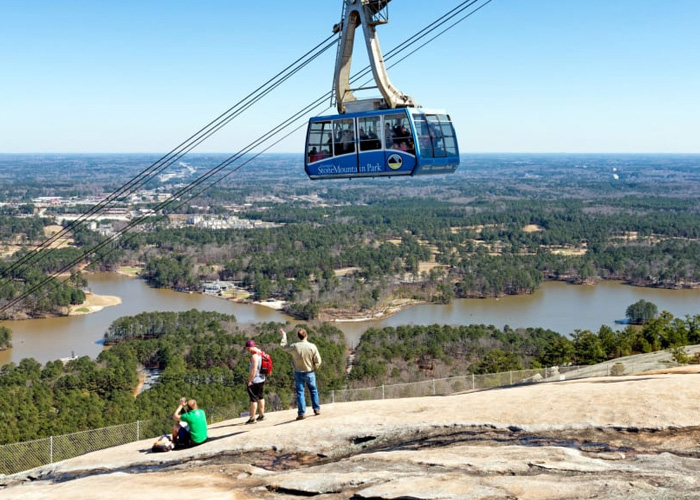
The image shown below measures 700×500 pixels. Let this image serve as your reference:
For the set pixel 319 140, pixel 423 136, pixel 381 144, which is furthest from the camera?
pixel 319 140

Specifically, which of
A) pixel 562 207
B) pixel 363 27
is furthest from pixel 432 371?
pixel 562 207

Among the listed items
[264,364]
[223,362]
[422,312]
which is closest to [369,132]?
[264,364]

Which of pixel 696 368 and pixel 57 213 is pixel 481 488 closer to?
pixel 696 368

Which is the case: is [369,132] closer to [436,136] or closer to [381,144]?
[381,144]

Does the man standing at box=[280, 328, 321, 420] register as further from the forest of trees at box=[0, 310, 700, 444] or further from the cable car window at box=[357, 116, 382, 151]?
the forest of trees at box=[0, 310, 700, 444]

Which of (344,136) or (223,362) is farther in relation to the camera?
(223,362)

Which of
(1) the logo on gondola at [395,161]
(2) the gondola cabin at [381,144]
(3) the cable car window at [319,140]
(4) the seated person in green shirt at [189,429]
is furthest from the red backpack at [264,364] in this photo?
(3) the cable car window at [319,140]
